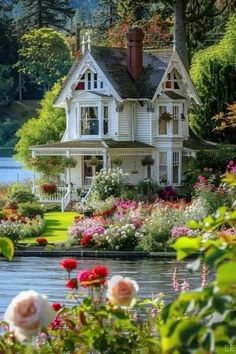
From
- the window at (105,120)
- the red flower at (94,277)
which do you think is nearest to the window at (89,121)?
the window at (105,120)

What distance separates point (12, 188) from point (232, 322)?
4301 centimetres

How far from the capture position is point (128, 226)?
32719mm

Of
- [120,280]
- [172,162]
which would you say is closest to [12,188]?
[172,162]

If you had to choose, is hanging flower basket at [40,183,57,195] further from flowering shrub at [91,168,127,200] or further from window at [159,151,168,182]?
window at [159,151,168,182]

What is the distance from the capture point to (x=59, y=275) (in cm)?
2647

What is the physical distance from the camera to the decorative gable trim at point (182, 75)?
49.6 meters

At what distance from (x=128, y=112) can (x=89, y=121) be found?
191cm

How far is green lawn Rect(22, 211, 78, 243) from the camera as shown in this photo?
34.6 meters

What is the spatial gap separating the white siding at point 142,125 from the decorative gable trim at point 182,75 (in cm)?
110

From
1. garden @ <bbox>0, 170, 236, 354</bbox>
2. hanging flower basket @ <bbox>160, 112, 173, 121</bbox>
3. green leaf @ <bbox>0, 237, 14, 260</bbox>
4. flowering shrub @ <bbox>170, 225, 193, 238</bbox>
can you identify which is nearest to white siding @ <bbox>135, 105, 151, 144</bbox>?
hanging flower basket @ <bbox>160, 112, 173, 121</bbox>

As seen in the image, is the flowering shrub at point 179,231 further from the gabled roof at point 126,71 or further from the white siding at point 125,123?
the white siding at point 125,123

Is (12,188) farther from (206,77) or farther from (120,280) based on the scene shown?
(120,280)

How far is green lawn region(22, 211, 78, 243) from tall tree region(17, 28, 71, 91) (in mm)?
66517

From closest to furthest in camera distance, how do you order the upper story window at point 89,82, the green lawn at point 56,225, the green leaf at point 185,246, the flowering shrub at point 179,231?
the green leaf at point 185,246 < the flowering shrub at point 179,231 < the green lawn at point 56,225 < the upper story window at point 89,82
